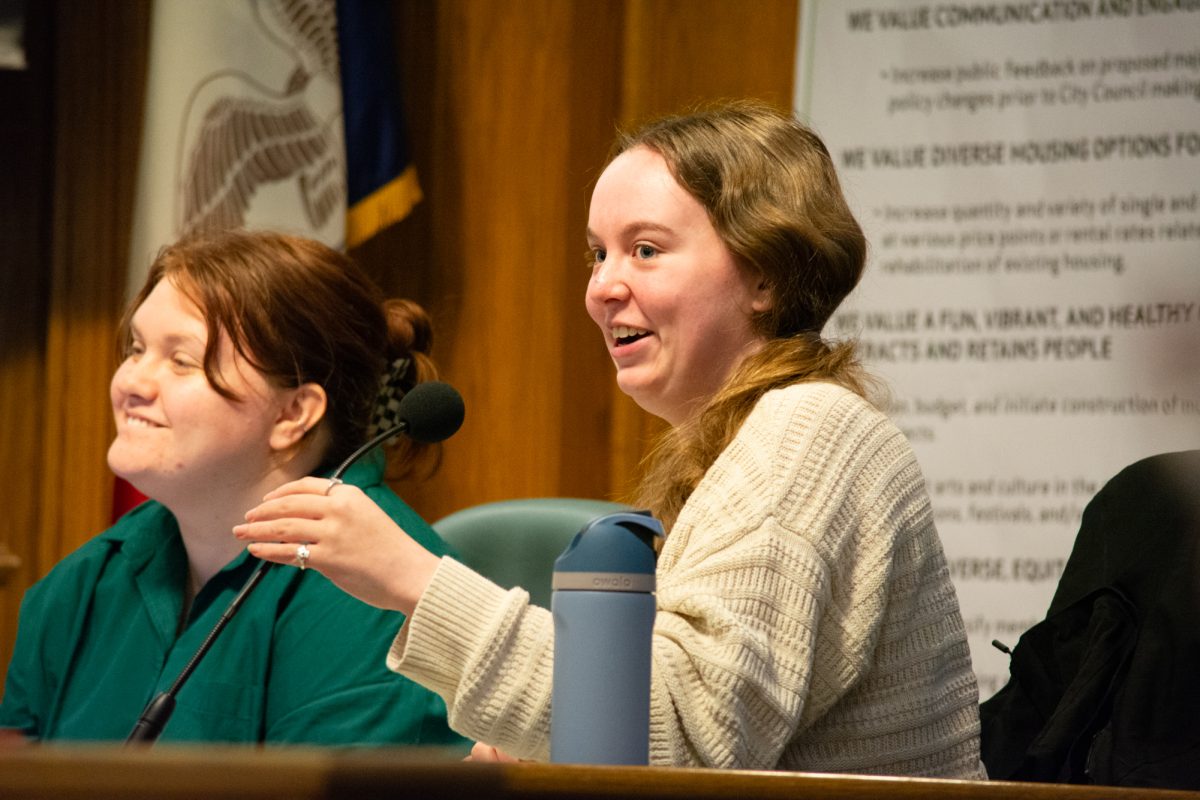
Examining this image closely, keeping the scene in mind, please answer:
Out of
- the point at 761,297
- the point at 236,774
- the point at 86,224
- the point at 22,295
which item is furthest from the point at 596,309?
the point at 22,295

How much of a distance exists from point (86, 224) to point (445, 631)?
2683mm

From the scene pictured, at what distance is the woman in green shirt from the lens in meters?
2.10

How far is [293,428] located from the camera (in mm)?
2311

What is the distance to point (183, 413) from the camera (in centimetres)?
222

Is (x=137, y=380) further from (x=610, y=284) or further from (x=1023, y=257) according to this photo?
(x=1023, y=257)

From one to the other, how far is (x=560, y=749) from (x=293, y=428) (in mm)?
1251

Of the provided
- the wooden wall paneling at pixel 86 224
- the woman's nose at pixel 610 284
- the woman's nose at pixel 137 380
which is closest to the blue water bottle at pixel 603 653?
the woman's nose at pixel 610 284

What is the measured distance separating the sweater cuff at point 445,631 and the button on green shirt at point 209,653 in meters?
0.74

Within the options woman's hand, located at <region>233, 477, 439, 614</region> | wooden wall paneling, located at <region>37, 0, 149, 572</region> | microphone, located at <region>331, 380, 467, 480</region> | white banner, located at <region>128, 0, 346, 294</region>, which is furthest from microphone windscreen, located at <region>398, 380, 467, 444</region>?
wooden wall paneling, located at <region>37, 0, 149, 572</region>

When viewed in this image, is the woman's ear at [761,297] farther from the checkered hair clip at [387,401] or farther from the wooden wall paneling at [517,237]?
the wooden wall paneling at [517,237]

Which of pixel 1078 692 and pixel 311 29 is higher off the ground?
pixel 311 29

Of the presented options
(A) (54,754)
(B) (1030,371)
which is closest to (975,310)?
(B) (1030,371)

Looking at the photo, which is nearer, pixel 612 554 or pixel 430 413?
pixel 612 554

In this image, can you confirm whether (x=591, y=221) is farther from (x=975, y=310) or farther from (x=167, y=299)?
(x=975, y=310)
